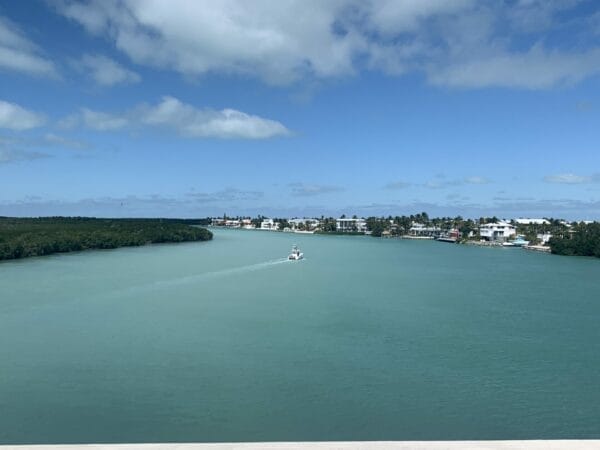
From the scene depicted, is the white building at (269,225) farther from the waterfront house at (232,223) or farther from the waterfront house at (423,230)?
the waterfront house at (423,230)

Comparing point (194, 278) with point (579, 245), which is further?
point (579, 245)

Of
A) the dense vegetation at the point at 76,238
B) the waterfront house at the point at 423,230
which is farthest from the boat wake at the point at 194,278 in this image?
the waterfront house at the point at 423,230

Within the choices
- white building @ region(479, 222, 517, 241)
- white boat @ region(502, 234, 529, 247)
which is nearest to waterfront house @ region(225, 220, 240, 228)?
white building @ region(479, 222, 517, 241)

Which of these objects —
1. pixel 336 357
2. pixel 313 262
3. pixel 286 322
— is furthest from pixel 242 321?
pixel 313 262

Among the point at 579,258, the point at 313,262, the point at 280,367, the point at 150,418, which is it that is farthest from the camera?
the point at 579,258

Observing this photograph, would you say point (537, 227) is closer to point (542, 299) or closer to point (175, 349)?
point (542, 299)

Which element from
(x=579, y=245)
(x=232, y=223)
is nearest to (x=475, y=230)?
(x=579, y=245)

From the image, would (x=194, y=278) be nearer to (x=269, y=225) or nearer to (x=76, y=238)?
(x=76, y=238)
